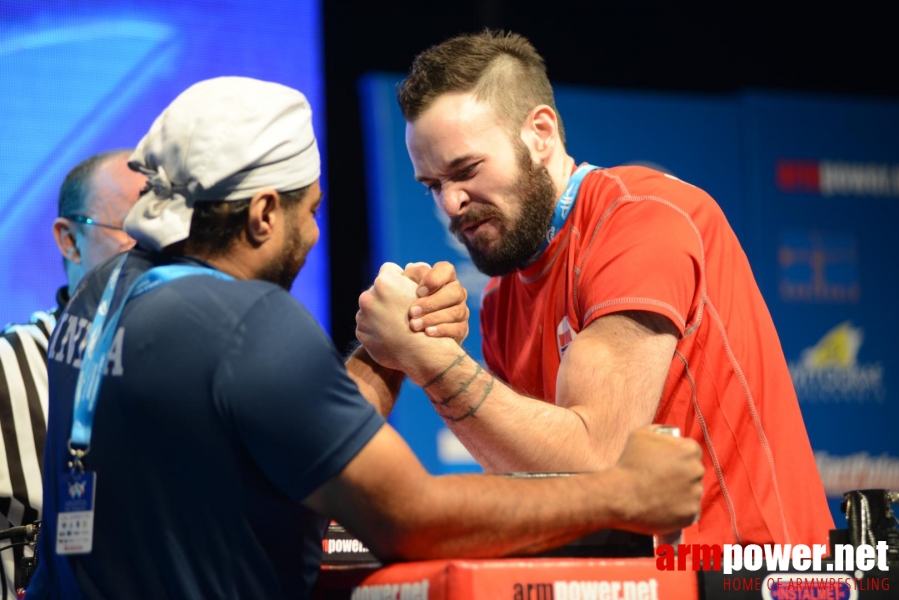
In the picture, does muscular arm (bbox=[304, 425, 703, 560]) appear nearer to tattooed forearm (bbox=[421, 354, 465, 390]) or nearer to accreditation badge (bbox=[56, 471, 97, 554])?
accreditation badge (bbox=[56, 471, 97, 554])

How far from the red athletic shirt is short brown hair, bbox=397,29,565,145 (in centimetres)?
28

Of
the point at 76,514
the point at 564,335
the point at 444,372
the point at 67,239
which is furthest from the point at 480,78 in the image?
the point at 67,239

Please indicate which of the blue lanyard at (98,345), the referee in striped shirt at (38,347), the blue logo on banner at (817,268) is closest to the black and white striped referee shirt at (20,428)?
the referee in striped shirt at (38,347)

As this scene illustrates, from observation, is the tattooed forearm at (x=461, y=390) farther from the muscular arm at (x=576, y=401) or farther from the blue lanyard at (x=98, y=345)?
the blue lanyard at (x=98, y=345)

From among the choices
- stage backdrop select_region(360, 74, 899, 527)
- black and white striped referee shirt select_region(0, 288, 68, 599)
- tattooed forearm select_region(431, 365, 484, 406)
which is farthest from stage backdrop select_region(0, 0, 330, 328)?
tattooed forearm select_region(431, 365, 484, 406)

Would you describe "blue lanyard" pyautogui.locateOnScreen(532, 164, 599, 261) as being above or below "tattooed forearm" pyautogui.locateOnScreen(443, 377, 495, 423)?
above

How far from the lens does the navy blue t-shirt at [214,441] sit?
Answer: 1.11 metres

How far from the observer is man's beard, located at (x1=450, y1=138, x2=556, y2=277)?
6.66 feet

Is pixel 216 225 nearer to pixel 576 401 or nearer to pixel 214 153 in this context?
pixel 214 153

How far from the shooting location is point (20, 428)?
2.44 meters

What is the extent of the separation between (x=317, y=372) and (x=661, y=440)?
1.40 ft

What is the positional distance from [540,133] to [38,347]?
1356mm

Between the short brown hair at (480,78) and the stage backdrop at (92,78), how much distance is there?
5.77ft

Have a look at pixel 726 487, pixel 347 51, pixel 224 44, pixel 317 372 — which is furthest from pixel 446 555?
pixel 347 51
